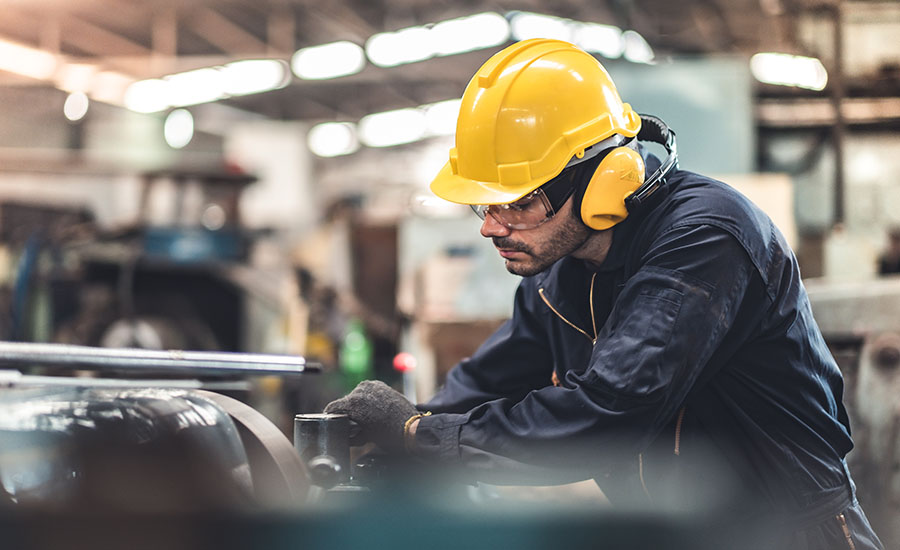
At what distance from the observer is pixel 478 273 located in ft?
16.5

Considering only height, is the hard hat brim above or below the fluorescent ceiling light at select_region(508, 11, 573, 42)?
below

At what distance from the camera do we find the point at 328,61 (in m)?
11.2

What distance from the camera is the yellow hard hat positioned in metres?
1.54

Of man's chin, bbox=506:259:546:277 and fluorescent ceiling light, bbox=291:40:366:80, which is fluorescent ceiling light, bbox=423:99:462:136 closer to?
fluorescent ceiling light, bbox=291:40:366:80

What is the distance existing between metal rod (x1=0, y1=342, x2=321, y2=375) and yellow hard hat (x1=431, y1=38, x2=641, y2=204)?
0.52 meters

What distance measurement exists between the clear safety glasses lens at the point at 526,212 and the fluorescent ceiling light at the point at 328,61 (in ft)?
31.7

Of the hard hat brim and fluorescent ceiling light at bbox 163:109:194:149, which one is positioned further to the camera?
fluorescent ceiling light at bbox 163:109:194:149

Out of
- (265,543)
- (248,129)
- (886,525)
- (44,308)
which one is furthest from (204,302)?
(248,129)

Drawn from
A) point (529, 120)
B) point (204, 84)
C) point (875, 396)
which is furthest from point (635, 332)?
point (204, 84)

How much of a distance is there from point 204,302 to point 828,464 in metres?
5.95

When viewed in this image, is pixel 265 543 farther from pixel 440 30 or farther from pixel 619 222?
pixel 440 30

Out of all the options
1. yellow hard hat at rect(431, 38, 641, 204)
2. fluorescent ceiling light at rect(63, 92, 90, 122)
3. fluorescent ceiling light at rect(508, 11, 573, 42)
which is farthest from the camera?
fluorescent ceiling light at rect(508, 11, 573, 42)

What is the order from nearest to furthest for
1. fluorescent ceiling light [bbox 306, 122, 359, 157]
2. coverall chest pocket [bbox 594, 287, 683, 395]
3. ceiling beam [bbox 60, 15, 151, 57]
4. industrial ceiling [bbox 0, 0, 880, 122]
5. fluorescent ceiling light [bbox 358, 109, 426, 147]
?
coverall chest pocket [bbox 594, 287, 683, 395]
industrial ceiling [bbox 0, 0, 880, 122]
ceiling beam [bbox 60, 15, 151, 57]
fluorescent ceiling light [bbox 358, 109, 426, 147]
fluorescent ceiling light [bbox 306, 122, 359, 157]

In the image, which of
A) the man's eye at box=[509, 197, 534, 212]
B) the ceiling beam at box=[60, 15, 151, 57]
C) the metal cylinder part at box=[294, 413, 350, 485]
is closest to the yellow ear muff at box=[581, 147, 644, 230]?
the man's eye at box=[509, 197, 534, 212]
